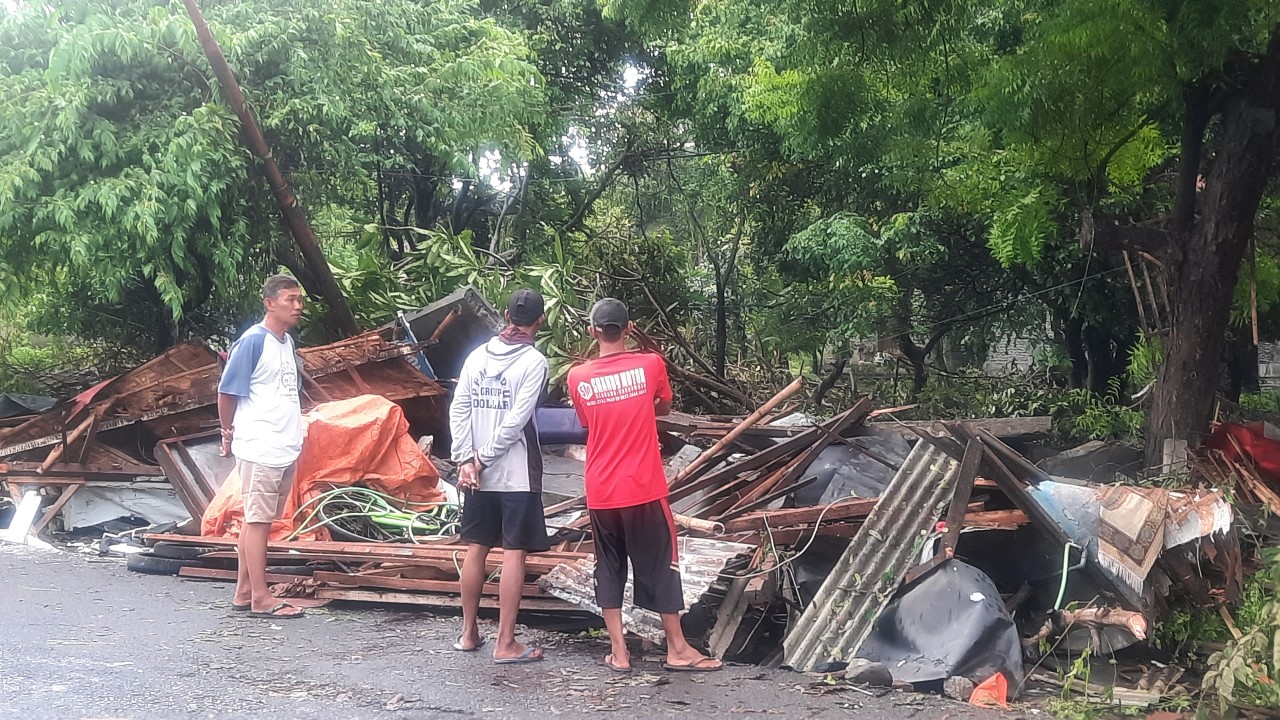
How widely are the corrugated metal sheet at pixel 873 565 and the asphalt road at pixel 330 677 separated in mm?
268

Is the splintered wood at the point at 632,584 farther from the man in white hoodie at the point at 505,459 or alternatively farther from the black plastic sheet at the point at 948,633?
the black plastic sheet at the point at 948,633

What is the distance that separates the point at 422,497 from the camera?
22.6 feet

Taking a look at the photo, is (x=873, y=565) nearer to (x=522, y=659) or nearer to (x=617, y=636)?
(x=617, y=636)

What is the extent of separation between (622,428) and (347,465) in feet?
10.6

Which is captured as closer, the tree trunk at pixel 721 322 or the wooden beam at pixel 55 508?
the wooden beam at pixel 55 508

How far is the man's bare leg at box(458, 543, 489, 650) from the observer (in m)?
4.37

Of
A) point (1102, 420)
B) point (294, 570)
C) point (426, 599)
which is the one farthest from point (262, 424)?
point (1102, 420)

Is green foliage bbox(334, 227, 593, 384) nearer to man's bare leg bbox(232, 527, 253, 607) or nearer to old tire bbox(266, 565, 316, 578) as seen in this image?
old tire bbox(266, 565, 316, 578)

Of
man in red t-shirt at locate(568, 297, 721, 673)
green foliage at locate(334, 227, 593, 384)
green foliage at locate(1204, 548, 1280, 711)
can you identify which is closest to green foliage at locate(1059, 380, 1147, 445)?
green foliage at locate(1204, 548, 1280, 711)

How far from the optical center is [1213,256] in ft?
20.3

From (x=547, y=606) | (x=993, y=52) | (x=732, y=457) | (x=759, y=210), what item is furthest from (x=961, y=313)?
(x=547, y=606)

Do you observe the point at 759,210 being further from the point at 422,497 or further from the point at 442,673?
the point at 442,673

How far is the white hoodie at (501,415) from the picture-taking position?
14.0 ft

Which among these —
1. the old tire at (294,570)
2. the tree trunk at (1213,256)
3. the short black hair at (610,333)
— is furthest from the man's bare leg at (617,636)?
the tree trunk at (1213,256)
